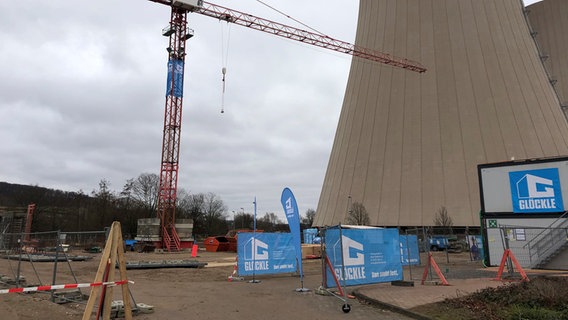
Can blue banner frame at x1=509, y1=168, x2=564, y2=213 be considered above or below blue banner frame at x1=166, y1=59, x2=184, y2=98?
below

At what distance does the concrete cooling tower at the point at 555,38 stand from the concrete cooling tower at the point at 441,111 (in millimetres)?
16641

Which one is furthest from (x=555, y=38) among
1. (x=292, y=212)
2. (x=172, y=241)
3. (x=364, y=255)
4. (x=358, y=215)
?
(x=292, y=212)

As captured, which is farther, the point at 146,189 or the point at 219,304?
the point at 146,189

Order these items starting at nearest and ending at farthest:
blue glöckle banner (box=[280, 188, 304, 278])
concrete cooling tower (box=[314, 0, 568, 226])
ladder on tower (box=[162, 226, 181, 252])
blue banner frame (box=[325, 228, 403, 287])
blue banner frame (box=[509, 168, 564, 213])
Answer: blue banner frame (box=[325, 228, 403, 287]), blue glöckle banner (box=[280, 188, 304, 278]), blue banner frame (box=[509, 168, 564, 213]), concrete cooling tower (box=[314, 0, 568, 226]), ladder on tower (box=[162, 226, 181, 252])

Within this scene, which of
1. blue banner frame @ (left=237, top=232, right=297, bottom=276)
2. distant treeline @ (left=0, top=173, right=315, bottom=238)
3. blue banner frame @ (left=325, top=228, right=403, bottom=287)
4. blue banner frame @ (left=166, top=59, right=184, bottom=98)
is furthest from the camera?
distant treeline @ (left=0, top=173, right=315, bottom=238)

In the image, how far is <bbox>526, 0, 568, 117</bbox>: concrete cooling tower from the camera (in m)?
54.9

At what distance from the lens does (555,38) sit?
56.1 m

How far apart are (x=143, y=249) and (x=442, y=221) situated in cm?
2846

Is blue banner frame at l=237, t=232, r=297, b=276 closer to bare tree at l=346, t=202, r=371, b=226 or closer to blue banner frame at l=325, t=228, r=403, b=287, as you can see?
blue banner frame at l=325, t=228, r=403, b=287

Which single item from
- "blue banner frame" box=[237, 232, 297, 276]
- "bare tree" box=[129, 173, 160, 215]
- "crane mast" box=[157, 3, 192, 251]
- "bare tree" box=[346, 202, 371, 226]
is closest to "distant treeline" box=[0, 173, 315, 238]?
"bare tree" box=[129, 173, 160, 215]

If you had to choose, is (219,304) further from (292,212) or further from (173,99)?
(173,99)

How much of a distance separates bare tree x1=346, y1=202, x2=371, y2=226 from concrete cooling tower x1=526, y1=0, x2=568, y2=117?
33242 mm

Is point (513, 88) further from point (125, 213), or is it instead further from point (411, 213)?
point (125, 213)

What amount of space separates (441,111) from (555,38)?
29049 mm
